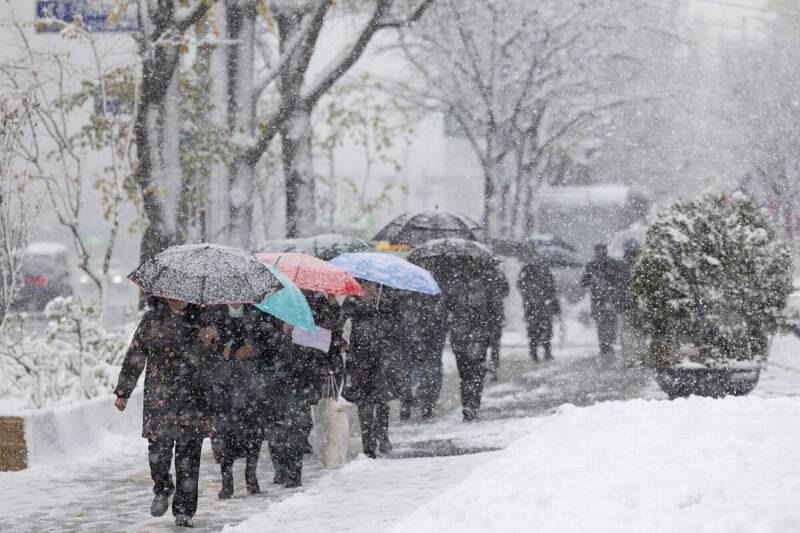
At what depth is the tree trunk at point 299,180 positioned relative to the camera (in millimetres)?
18141

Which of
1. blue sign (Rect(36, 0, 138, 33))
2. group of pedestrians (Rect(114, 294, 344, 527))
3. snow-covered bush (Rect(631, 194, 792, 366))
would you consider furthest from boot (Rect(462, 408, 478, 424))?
blue sign (Rect(36, 0, 138, 33))

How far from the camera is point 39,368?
38.9ft

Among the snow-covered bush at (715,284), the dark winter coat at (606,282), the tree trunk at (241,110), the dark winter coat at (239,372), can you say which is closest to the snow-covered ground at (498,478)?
the dark winter coat at (239,372)

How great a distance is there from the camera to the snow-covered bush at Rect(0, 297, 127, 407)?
11.8 metres

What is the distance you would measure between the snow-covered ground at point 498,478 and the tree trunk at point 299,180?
5.78 meters

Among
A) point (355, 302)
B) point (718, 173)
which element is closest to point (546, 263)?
point (355, 302)

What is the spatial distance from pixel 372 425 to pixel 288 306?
8.08ft

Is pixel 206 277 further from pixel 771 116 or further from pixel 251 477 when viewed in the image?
pixel 771 116

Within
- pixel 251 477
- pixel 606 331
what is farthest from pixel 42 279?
pixel 251 477

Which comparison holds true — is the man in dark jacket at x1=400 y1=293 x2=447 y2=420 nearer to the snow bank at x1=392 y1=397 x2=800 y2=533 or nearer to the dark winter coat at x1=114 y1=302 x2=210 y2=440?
the snow bank at x1=392 y1=397 x2=800 y2=533

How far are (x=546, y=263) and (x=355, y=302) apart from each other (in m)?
10.6

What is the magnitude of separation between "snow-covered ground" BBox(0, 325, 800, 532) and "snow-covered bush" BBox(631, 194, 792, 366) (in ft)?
5.66

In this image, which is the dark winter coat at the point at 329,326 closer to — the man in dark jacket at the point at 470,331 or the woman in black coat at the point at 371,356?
the woman in black coat at the point at 371,356

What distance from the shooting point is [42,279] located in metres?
26.1
